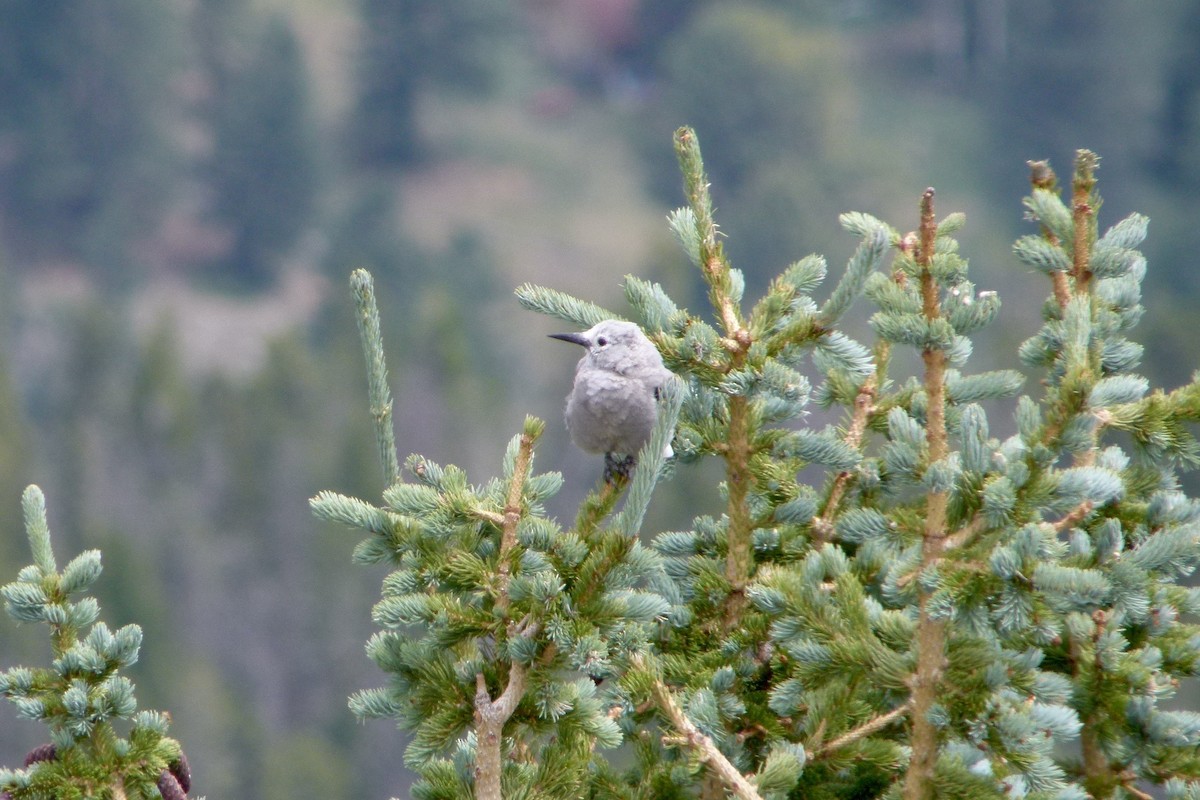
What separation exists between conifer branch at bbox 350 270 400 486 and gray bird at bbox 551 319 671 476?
0.91 metres

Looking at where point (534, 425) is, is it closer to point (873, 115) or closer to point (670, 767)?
point (670, 767)

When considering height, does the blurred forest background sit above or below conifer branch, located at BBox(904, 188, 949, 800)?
above

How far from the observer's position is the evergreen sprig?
3189mm

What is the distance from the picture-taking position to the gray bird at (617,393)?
444 cm

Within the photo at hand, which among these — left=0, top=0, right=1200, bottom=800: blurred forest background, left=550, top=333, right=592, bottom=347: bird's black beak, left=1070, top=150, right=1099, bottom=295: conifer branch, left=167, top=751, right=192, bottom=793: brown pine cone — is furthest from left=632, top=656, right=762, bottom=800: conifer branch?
left=0, top=0, right=1200, bottom=800: blurred forest background

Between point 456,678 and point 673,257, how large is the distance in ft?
166

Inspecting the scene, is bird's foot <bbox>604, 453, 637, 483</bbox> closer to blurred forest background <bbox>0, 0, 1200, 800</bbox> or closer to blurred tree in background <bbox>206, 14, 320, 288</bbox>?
blurred forest background <bbox>0, 0, 1200, 800</bbox>

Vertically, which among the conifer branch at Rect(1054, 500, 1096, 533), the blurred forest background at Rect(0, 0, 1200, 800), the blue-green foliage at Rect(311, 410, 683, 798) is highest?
the blurred forest background at Rect(0, 0, 1200, 800)

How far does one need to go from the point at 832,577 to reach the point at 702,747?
52 centimetres

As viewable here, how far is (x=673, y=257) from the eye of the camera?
53.5m

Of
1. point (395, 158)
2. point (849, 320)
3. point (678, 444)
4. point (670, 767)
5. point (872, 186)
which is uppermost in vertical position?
point (395, 158)

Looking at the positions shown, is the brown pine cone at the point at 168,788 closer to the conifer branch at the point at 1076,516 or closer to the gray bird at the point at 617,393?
the gray bird at the point at 617,393

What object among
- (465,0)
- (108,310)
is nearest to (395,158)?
(465,0)

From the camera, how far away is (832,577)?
332 centimetres
